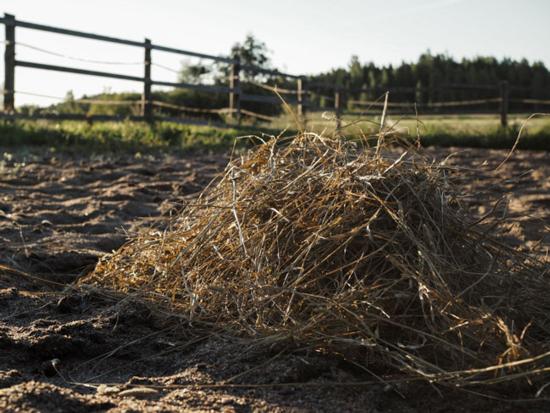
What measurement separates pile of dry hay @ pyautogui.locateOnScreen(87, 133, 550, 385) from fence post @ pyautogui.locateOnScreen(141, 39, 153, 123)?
27.4 feet

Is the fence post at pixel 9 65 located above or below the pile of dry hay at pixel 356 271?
above

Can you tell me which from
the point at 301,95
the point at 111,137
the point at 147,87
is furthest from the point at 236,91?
the point at 111,137

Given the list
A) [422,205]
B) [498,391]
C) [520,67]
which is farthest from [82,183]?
[520,67]

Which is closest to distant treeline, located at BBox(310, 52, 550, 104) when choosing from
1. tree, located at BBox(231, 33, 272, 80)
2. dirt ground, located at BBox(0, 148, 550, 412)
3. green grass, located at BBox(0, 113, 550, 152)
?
tree, located at BBox(231, 33, 272, 80)

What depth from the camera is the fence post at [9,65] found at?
875cm

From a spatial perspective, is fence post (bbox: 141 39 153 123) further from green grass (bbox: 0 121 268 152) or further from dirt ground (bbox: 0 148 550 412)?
dirt ground (bbox: 0 148 550 412)

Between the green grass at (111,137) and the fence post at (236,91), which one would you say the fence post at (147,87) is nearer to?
the green grass at (111,137)

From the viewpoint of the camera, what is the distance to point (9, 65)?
29.0ft

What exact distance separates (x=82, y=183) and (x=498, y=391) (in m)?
4.24

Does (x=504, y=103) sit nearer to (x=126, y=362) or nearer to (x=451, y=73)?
(x=126, y=362)

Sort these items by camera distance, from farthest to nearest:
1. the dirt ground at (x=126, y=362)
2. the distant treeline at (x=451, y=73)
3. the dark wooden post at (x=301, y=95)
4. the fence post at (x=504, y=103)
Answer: the distant treeline at (x=451, y=73)
the dark wooden post at (x=301, y=95)
the fence post at (x=504, y=103)
the dirt ground at (x=126, y=362)

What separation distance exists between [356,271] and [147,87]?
361 inches

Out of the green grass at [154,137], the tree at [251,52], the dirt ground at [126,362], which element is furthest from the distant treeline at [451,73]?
the dirt ground at [126,362]

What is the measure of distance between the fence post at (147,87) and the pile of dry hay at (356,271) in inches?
328
